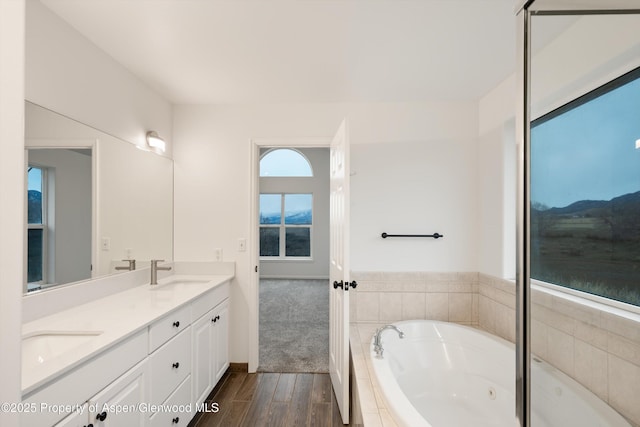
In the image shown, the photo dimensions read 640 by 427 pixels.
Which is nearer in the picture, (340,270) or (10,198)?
(10,198)

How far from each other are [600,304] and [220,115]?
282 centimetres

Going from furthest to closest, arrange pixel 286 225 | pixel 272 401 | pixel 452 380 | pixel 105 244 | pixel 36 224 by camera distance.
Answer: pixel 286 225 < pixel 272 401 < pixel 452 380 < pixel 105 244 < pixel 36 224

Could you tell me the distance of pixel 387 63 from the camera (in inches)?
76.7

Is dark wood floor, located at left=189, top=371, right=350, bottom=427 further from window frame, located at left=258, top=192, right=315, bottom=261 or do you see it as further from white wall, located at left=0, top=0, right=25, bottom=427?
window frame, located at left=258, top=192, right=315, bottom=261

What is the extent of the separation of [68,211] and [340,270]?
172 centimetres

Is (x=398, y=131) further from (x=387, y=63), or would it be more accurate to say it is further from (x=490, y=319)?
(x=490, y=319)

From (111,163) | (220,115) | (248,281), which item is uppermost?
(220,115)

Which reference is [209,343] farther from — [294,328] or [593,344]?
[593,344]

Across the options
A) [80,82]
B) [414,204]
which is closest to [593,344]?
[414,204]

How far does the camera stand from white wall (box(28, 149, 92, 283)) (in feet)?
4.96

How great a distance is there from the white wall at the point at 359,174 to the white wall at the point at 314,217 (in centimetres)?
371

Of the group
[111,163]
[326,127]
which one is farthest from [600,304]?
[111,163]

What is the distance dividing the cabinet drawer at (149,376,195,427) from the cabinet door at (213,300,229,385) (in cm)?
41

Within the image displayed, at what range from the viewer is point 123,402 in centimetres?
127
